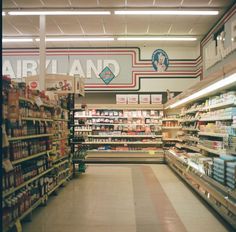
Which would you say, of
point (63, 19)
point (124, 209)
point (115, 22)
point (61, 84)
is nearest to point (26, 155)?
point (124, 209)

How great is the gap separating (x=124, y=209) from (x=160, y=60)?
8896mm

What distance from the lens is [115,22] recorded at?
1048 centimetres

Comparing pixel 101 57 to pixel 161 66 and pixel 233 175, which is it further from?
pixel 233 175

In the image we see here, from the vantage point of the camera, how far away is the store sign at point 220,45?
29.1 feet

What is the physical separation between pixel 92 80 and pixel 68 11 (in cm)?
467

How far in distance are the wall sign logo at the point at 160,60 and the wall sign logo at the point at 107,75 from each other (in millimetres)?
1825

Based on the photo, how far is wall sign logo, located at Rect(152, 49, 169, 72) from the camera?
1345 centimetres

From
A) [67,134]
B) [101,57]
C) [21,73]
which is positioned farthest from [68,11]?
[21,73]

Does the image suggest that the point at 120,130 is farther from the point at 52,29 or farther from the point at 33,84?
the point at 33,84

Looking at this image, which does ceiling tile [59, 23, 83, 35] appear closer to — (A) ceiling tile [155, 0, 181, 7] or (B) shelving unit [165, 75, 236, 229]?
(A) ceiling tile [155, 0, 181, 7]

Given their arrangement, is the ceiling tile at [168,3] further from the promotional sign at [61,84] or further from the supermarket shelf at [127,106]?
the supermarket shelf at [127,106]

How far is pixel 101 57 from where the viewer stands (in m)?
13.5

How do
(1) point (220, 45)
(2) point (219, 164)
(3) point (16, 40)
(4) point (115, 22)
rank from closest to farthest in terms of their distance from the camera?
1. (2) point (219, 164)
2. (1) point (220, 45)
3. (4) point (115, 22)
4. (3) point (16, 40)

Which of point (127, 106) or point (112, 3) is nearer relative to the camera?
point (112, 3)
